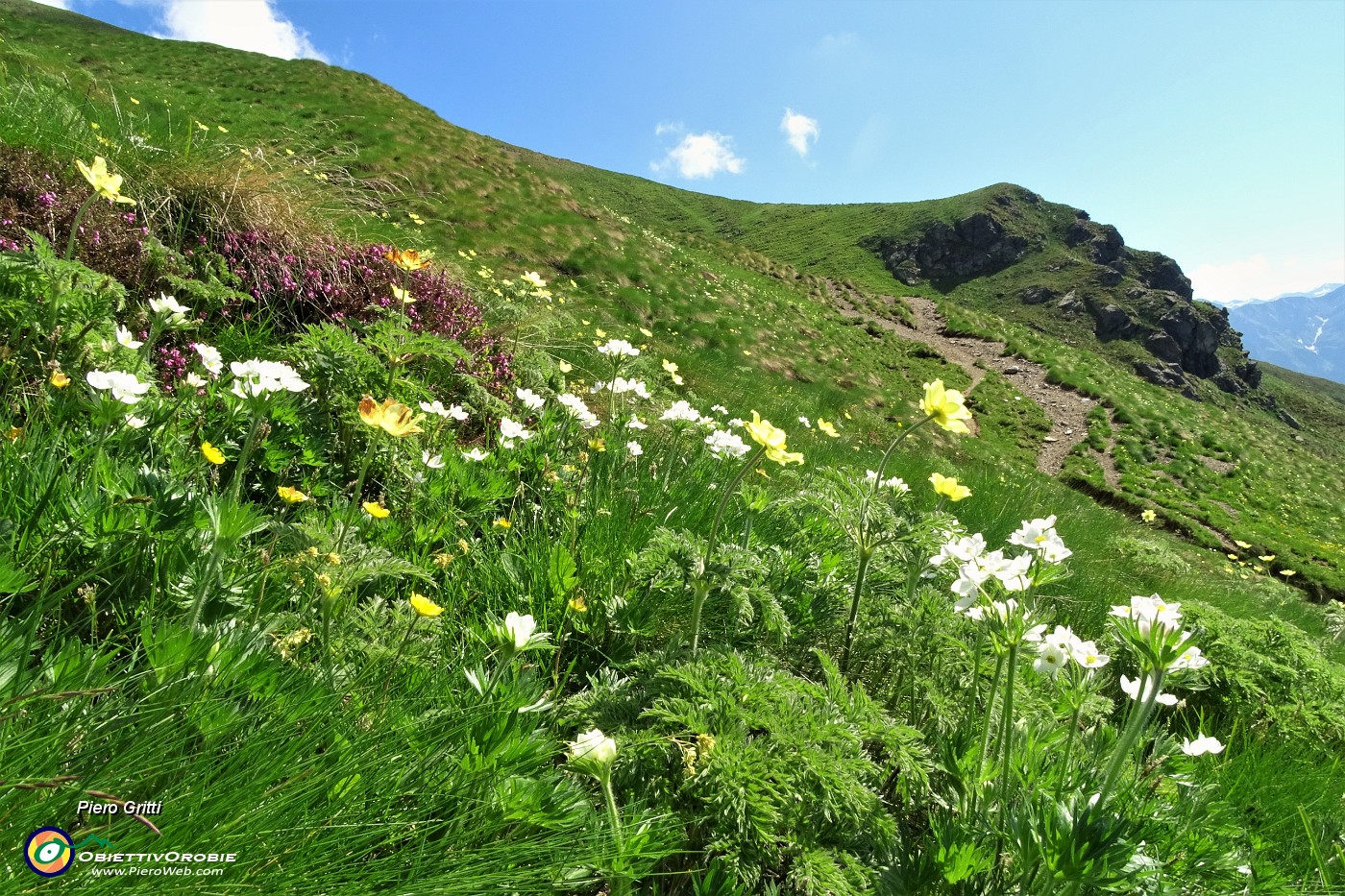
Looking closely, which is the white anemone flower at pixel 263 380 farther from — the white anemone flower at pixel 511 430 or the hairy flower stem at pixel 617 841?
the hairy flower stem at pixel 617 841

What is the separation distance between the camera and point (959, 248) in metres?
80.5

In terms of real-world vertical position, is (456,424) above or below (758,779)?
above

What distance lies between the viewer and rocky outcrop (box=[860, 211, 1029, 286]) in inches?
3081

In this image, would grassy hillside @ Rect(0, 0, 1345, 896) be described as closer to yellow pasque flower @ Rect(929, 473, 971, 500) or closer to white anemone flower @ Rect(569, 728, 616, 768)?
white anemone flower @ Rect(569, 728, 616, 768)

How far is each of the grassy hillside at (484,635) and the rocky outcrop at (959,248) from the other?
82.1 meters

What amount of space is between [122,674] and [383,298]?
3.16 meters

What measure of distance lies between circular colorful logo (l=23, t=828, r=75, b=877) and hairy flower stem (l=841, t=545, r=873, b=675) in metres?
1.91

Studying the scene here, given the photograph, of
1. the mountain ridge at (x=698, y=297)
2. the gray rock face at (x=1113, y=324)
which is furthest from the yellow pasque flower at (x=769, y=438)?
the gray rock face at (x=1113, y=324)

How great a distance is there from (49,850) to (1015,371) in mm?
28677

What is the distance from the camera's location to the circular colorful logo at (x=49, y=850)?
757 millimetres

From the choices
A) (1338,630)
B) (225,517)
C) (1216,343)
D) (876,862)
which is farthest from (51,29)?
(1216,343)

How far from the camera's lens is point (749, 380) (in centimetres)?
1046

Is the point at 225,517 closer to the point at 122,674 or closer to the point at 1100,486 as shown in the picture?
the point at 122,674

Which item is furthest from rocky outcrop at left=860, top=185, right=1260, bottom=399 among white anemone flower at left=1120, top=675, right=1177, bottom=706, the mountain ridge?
white anemone flower at left=1120, top=675, right=1177, bottom=706
